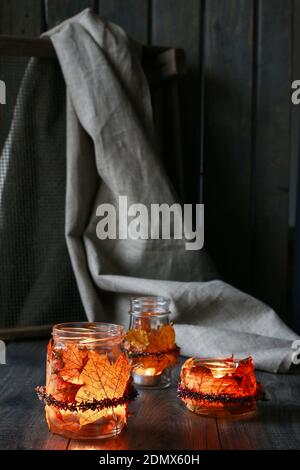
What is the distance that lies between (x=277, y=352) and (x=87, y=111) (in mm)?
622

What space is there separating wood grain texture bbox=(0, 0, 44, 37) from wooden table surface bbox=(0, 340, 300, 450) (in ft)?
2.81

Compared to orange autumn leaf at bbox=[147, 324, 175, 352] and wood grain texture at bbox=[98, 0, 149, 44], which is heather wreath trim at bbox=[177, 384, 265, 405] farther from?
wood grain texture at bbox=[98, 0, 149, 44]

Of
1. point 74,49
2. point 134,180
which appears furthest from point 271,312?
point 74,49

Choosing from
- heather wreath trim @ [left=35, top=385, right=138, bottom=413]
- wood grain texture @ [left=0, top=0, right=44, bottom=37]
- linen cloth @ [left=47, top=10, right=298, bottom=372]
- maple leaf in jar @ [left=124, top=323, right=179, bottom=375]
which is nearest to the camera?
heather wreath trim @ [left=35, top=385, right=138, bottom=413]

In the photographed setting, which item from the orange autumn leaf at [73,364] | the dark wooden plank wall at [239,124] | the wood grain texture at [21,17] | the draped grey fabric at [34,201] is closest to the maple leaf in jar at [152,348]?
the orange autumn leaf at [73,364]

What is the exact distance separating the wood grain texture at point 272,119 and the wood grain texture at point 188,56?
0.14 meters

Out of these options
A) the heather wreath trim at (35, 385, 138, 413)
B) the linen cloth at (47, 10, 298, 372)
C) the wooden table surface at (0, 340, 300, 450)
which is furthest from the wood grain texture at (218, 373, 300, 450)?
the linen cloth at (47, 10, 298, 372)

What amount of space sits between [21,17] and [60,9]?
0.30 feet

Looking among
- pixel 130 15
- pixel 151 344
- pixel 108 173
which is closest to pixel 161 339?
pixel 151 344

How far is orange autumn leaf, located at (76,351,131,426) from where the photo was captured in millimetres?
784

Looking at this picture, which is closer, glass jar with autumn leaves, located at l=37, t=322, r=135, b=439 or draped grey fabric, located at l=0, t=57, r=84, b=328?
glass jar with autumn leaves, located at l=37, t=322, r=135, b=439

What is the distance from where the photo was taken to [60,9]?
5.20ft

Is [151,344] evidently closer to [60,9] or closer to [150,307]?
[150,307]
